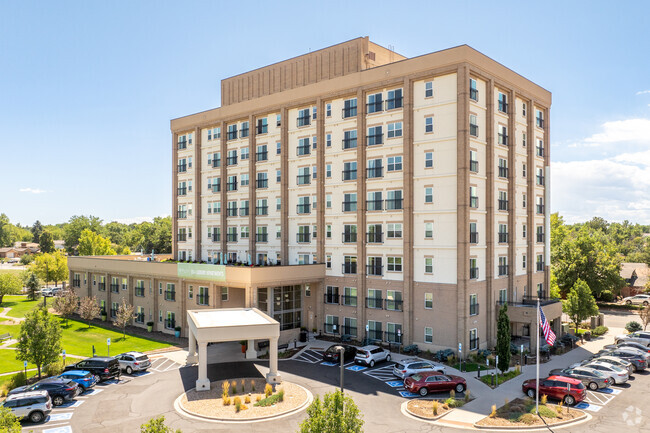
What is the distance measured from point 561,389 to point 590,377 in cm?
477

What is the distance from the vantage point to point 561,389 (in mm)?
29641

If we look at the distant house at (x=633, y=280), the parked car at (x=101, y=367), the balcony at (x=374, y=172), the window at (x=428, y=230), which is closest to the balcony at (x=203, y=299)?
the parked car at (x=101, y=367)

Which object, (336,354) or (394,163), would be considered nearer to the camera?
(336,354)

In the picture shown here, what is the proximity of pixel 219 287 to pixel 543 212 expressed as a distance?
3522cm

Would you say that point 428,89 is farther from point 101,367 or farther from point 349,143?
point 101,367

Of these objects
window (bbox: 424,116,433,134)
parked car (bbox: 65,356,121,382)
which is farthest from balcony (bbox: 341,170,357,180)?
parked car (bbox: 65,356,121,382)

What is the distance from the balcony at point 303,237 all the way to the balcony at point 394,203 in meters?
10.3

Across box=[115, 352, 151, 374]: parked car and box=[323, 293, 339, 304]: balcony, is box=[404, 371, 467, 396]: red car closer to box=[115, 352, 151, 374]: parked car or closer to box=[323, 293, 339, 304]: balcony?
box=[323, 293, 339, 304]: balcony

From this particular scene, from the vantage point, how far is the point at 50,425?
26.2 m

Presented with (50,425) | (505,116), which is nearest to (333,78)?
(505,116)

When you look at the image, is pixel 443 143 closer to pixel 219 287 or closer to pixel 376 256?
pixel 376 256

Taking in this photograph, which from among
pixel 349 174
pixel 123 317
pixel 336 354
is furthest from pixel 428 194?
pixel 123 317

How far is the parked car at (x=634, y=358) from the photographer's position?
37656 millimetres

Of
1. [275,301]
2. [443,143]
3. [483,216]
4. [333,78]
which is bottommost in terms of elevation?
[275,301]
